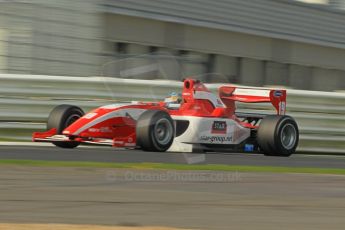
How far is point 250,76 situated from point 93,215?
1776 centimetres

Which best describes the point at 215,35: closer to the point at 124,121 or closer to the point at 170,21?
the point at 170,21

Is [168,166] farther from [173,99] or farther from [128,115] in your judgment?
[173,99]

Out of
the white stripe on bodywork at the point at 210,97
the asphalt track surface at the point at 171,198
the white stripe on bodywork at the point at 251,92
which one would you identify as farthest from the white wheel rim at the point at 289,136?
the asphalt track surface at the point at 171,198

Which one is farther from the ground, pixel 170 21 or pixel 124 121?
pixel 170 21

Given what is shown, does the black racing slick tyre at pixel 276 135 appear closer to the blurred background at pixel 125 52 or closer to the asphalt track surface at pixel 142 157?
the asphalt track surface at pixel 142 157

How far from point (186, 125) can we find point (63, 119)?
165 centimetres

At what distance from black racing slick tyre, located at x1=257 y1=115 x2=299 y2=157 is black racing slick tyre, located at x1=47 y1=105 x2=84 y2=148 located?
2.61 meters

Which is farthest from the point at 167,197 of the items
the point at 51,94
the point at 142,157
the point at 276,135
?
the point at 51,94

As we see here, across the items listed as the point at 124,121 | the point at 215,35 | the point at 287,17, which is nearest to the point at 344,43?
the point at 287,17

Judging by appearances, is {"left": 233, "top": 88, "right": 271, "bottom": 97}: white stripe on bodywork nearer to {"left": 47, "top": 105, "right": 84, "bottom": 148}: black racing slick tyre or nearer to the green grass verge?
{"left": 47, "top": 105, "right": 84, "bottom": 148}: black racing slick tyre

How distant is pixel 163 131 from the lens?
34.9 feet

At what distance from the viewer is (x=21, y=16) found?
13055 millimetres

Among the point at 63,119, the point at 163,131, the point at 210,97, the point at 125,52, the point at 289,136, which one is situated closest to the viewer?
the point at 163,131

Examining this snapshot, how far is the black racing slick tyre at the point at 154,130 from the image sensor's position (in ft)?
34.1
